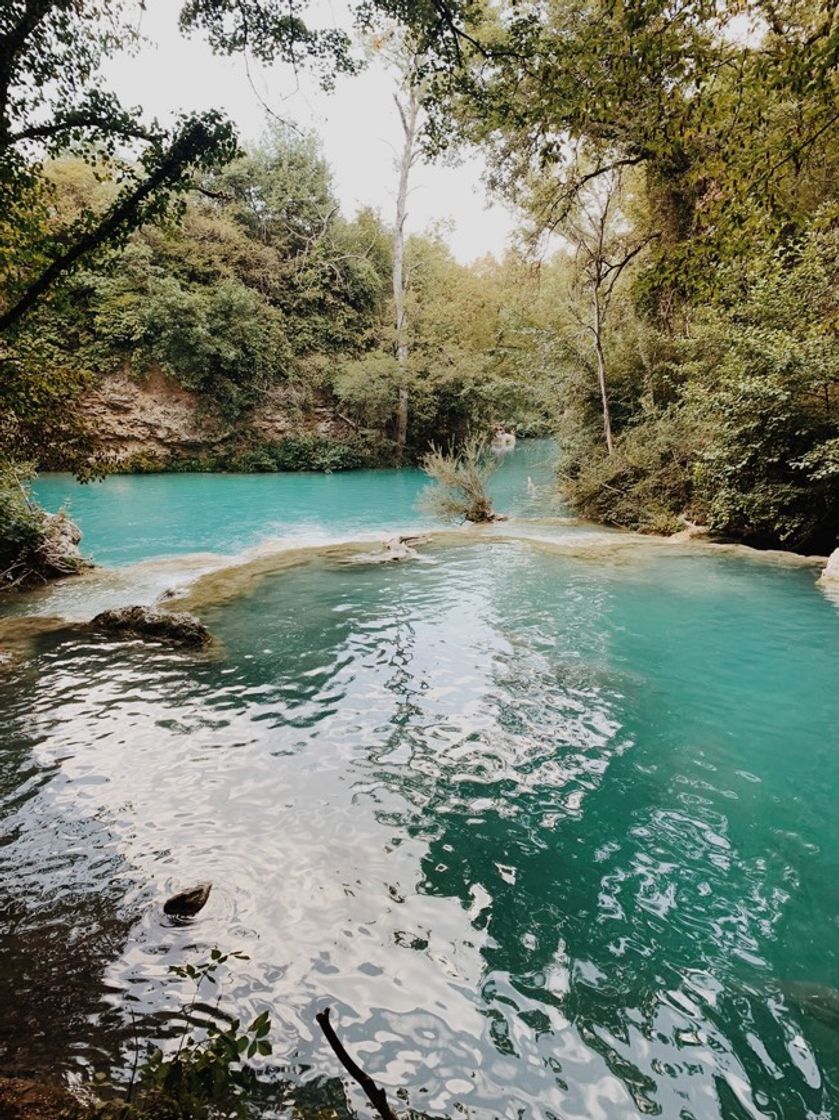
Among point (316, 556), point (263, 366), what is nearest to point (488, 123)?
point (316, 556)

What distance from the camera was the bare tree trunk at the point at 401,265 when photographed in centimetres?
2408

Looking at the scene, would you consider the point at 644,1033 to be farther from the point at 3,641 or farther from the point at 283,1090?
the point at 3,641

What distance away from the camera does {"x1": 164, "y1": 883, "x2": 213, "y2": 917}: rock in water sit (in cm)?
306

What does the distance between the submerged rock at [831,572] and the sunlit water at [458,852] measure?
5.11 ft

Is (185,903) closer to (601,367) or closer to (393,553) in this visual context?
(393,553)

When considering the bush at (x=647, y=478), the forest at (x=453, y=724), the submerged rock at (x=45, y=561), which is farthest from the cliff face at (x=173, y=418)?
the bush at (x=647, y=478)

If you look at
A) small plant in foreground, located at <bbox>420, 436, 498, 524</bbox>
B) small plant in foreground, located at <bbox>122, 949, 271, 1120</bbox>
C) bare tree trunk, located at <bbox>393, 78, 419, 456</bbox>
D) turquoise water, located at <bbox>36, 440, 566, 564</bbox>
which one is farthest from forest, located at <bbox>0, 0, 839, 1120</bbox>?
bare tree trunk, located at <bbox>393, 78, 419, 456</bbox>

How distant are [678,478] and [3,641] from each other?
44.0 ft

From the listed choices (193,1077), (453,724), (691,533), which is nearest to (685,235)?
(691,533)

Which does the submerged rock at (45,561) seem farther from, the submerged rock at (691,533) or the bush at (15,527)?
the submerged rock at (691,533)

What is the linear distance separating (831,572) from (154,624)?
32.0 ft

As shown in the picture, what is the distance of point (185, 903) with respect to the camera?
3.07 meters

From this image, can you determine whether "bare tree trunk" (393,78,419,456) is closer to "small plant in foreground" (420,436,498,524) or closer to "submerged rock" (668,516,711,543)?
"small plant in foreground" (420,436,498,524)

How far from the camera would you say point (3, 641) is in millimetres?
6988
